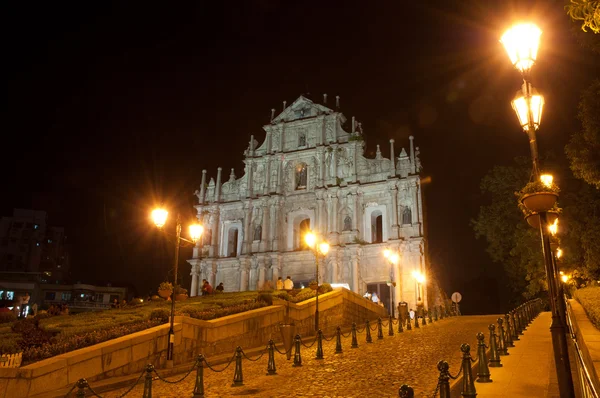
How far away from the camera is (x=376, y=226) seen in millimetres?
40500

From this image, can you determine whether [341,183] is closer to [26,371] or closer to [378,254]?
[378,254]

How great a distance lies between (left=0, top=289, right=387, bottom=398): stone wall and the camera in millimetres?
9430

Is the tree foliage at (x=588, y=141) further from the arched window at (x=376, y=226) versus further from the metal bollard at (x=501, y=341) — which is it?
the arched window at (x=376, y=226)

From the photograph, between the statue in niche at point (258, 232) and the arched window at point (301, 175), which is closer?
the statue in niche at point (258, 232)

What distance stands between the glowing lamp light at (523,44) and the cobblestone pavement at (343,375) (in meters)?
5.91

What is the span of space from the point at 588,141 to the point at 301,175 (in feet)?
91.5

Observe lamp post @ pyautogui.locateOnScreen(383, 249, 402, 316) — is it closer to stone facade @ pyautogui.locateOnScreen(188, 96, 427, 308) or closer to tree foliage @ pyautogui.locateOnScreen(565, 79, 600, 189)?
stone facade @ pyautogui.locateOnScreen(188, 96, 427, 308)

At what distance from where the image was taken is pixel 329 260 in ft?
127

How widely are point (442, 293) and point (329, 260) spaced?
952 centimetres

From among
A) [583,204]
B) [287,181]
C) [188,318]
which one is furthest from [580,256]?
[287,181]

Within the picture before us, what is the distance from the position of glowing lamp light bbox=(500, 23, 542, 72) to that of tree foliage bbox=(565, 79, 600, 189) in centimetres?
1111

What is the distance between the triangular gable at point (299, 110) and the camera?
44344 mm

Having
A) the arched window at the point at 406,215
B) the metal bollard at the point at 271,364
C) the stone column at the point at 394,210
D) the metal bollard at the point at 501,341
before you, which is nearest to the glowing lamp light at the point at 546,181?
the metal bollard at the point at 501,341

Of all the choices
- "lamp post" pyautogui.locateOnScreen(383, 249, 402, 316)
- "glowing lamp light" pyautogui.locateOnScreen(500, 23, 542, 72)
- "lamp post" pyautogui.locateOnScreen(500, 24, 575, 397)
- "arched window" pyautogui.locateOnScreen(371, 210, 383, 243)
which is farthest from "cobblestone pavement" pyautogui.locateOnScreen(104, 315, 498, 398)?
"arched window" pyautogui.locateOnScreen(371, 210, 383, 243)
